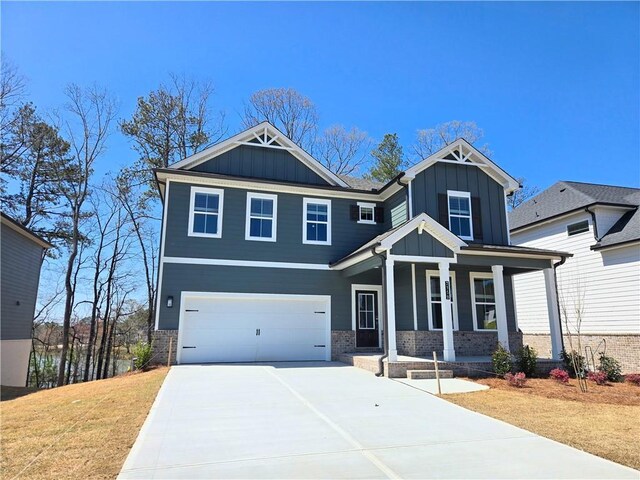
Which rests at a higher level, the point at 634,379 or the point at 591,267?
the point at 591,267

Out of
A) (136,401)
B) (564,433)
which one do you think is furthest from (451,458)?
(136,401)

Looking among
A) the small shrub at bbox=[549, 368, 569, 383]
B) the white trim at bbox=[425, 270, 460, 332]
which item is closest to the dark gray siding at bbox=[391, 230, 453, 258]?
the white trim at bbox=[425, 270, 460, 332]

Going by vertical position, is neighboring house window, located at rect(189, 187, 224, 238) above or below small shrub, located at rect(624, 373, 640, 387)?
above

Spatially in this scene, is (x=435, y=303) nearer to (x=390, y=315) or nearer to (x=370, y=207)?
(x=390, y=315)

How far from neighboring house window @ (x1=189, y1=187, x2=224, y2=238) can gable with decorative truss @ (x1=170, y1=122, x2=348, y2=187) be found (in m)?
0.95

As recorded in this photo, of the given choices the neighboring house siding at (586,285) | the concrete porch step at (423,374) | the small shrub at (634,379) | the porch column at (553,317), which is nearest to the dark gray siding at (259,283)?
the concrete porch step at (423,374)

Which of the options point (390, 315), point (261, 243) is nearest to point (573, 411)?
point (390, 315)

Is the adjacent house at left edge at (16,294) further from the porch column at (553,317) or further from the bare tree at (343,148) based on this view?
the porch column at (553,317)

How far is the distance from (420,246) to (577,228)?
354 inches

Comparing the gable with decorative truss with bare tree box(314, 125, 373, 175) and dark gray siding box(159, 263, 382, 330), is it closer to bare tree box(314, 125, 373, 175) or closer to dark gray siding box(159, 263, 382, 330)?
dark gray siding box(159, 263, 382, 330)

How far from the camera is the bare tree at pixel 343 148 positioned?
26141 millimetres

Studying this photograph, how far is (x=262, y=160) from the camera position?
48.1 feet

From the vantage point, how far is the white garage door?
1277 cm

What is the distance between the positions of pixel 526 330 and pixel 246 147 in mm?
14431
